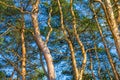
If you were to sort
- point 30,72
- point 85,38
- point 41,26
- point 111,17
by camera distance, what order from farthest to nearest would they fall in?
1. point 85,38
2. point 41,26
3. point 30,72
4. point 111,17

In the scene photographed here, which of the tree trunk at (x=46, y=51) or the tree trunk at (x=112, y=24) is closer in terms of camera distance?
the tree trunk at (x=112, y=24)

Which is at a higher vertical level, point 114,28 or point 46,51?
point 46,51

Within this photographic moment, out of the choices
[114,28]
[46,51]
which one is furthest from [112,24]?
[46,51]

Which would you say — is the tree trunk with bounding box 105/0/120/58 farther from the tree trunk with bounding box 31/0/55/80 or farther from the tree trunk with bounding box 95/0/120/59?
the tree trunk with bounding box 31/0/55/80

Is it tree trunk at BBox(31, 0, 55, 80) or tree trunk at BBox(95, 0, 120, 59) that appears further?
tree trunk at BBox(31, 0, 55, 80)

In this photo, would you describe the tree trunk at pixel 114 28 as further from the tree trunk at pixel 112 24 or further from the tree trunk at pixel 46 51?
the tree trunk at pixel 46 51

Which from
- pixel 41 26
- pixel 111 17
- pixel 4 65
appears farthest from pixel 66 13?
pixel 111 17

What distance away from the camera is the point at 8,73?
685 inches

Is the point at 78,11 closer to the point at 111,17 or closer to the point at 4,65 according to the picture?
the point at 4,65

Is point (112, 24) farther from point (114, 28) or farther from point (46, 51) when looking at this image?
point (46, 51)

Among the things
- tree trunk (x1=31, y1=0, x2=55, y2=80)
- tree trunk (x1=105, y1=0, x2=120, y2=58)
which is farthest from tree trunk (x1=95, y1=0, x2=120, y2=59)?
A: tree trunk (x1=31, y1=0, x2=55, y2=80)

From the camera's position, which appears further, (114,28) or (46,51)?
(46,51)

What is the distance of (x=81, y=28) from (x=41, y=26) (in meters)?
2.28

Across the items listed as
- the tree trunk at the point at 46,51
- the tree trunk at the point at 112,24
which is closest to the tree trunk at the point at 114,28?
the tree trunk at the point at 112,24
